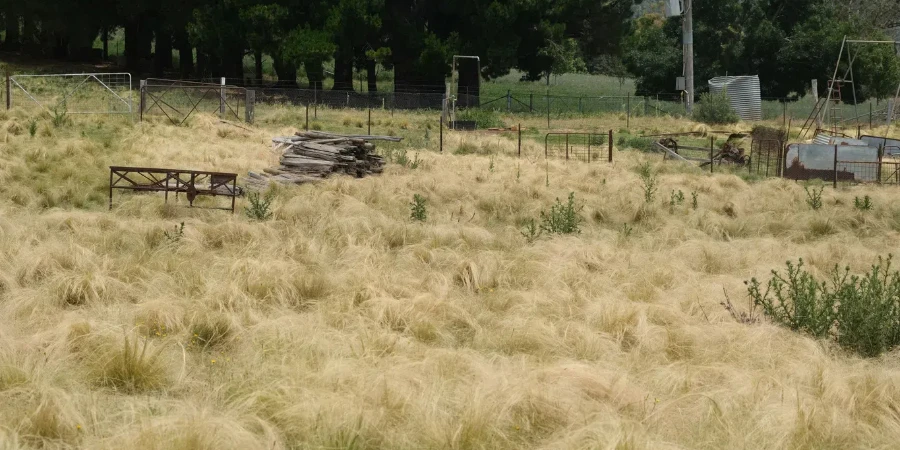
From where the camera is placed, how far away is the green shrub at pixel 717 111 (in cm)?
4234

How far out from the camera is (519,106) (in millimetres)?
51125

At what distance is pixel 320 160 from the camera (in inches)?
778

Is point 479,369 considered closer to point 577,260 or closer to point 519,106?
point 577,260

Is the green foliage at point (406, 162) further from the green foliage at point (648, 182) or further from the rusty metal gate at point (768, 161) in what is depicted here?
the rusty metal gate at point (768, 161)

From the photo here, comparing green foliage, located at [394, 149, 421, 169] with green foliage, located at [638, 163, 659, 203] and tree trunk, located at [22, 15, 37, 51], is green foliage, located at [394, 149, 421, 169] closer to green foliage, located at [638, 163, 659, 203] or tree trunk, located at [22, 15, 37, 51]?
green foliage, located at [638, 163, 659, 203]

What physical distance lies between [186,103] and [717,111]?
23.2 meters

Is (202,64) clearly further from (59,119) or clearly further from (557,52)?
(59,119)

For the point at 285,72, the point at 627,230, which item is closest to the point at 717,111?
the point at 285,72

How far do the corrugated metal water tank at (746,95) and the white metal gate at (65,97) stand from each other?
30.5 metres

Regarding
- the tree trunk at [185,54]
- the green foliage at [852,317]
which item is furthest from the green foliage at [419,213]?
the tree trunk at [185,54]

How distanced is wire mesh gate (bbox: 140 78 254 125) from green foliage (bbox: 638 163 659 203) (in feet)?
46.7

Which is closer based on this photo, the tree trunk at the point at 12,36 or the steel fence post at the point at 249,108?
the steel fence post at the point at 249,108

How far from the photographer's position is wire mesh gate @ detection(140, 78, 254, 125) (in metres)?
30.5

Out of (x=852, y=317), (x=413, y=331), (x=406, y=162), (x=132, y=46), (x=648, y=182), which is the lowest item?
(x=413, y=331)
